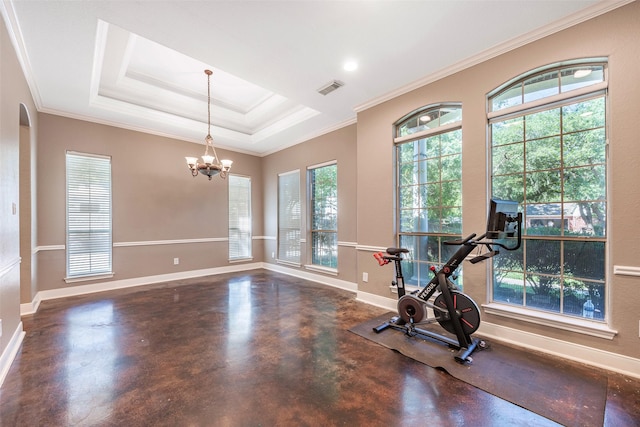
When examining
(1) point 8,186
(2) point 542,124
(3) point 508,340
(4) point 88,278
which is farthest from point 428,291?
(4) point 88,278

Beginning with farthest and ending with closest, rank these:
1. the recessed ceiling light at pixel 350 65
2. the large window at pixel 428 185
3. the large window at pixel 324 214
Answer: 1. the large window at pixel 324 214
2. the large window at pixel 428 185
3. the recessed ceiling light at pixel 350 65

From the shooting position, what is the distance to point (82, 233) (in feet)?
14.9

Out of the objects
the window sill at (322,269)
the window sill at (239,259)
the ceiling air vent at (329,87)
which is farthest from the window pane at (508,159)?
the window sill at (239,259)

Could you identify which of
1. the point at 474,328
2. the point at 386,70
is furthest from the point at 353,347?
A: the point at 386,70

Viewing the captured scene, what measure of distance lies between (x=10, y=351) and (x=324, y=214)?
4.36m

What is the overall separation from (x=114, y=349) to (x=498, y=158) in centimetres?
444

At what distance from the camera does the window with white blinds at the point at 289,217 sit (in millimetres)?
5965

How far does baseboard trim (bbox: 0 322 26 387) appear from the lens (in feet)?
6.96

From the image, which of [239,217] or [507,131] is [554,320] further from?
[239,217]

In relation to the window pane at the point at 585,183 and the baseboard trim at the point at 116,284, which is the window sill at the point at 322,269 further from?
the window pane at the point at 585,183

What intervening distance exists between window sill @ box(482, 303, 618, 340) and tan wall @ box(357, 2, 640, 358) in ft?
0.19

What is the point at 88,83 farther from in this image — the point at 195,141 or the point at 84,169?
the point at 195,141

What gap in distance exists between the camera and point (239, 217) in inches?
259

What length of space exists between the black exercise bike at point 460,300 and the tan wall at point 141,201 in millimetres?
4486
